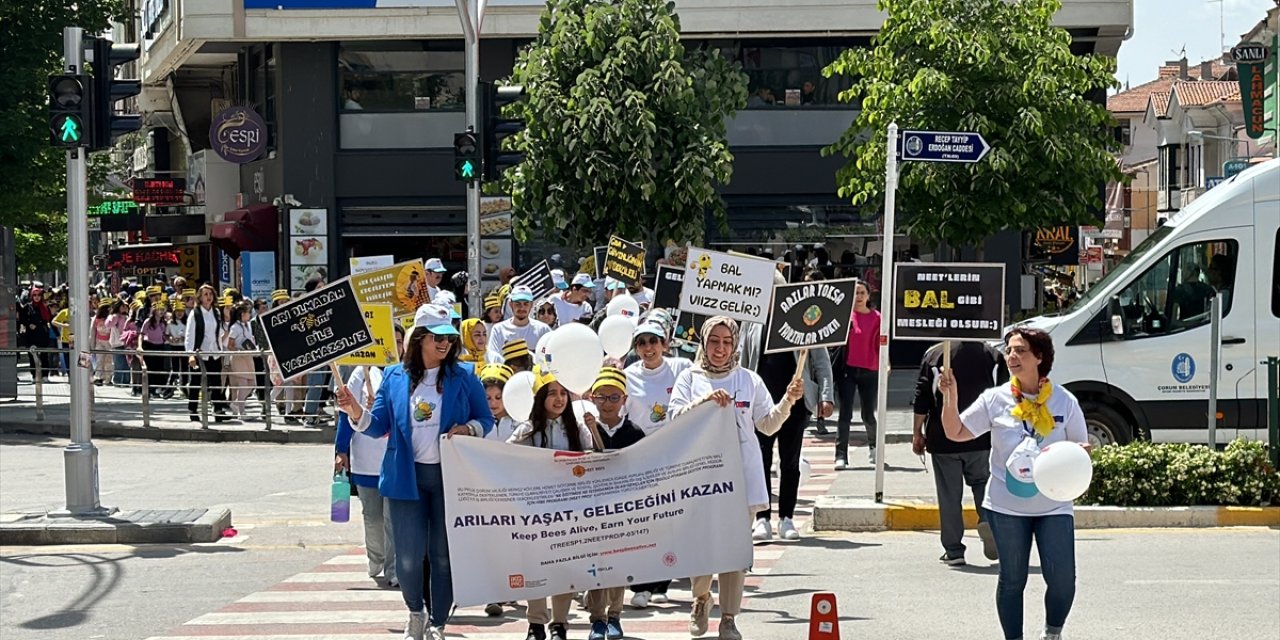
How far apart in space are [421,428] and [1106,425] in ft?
26.5

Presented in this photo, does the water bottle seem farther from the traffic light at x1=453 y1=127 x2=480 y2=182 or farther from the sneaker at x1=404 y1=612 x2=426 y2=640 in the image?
the traffic light at x1=453 y1=127 x2=480 y2=182

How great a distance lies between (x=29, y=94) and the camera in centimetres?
2689

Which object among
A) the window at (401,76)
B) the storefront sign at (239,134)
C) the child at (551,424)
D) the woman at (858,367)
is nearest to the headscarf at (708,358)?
the child at (551,424)

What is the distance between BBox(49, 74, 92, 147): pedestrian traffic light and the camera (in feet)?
43.6

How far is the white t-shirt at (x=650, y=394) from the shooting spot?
32.9 ft

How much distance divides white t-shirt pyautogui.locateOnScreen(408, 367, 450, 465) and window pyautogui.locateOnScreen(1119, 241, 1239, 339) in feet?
26.7

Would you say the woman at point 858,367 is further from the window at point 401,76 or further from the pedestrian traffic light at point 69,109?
the window at point 401,76

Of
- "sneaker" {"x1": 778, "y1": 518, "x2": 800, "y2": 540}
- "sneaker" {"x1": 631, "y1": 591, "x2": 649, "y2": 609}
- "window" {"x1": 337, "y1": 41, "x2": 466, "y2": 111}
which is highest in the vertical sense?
"window" {"x1": 337, "y1": 41, "x2": 466, "y2": 111}

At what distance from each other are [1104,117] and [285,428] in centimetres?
1319

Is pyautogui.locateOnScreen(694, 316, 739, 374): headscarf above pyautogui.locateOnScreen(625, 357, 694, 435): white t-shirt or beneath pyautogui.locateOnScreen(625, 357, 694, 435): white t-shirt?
above

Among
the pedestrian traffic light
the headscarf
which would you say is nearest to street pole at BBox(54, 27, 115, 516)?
the pedestrian traffic light

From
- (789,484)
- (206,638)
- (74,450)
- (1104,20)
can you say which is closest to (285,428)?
(74,450)

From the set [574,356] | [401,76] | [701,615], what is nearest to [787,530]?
[701,615]

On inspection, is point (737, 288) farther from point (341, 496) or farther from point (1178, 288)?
point (1178, 288)
